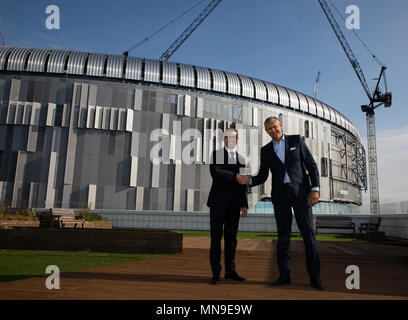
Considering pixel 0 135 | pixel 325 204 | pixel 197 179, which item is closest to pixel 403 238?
pixel 197 179

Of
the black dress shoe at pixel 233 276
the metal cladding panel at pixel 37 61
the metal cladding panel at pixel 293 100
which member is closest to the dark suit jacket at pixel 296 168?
the black dress shoe at pixel 233 276

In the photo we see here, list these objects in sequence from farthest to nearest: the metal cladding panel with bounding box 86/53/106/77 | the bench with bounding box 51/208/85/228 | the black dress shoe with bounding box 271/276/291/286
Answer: the metal cladding panel with bounding box 86/53/106/77
the bench with bounding box 51/208/85/228
the black dress shoe with bounding box 271/276/291/286

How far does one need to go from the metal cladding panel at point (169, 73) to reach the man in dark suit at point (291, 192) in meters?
32.4

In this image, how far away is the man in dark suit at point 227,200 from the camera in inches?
151

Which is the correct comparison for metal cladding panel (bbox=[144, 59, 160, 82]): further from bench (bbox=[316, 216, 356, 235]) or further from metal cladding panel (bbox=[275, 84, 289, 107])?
bench (bbox=[316, 216, 356, 235])

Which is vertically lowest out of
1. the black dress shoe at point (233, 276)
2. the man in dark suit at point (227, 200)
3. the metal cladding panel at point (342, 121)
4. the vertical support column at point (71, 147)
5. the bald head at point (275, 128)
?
the black dress shoe at point (233, 276)

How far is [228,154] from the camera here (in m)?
4.14

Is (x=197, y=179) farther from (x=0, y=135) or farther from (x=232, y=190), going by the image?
(x=232, y=190)

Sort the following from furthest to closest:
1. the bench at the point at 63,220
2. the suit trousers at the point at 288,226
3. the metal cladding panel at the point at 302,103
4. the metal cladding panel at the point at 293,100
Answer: the metal cladding panel at the point at 302,103 → the metal cladding panel at the point at 293,100 → the bench at the point at 63,220 → the suit trousers at the point at 288,226

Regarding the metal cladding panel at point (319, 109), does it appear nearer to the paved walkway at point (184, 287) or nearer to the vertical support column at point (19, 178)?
the vertical support column at point (19, 178)

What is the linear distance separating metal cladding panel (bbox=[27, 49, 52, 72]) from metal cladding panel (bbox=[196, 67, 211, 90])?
56.4ft

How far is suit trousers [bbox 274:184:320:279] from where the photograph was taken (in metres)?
3.51

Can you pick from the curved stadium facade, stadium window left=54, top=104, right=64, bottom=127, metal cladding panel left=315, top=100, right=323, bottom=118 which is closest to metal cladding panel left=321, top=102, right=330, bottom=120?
metal cladding panel left=315, top=100, right=323, bottom=118
